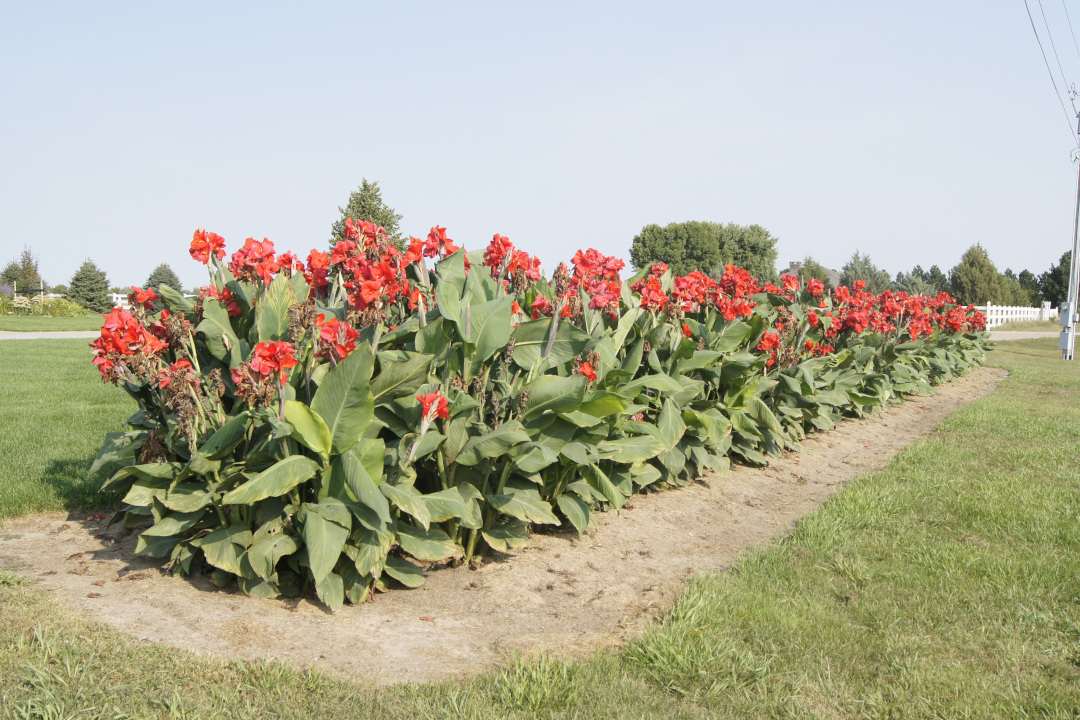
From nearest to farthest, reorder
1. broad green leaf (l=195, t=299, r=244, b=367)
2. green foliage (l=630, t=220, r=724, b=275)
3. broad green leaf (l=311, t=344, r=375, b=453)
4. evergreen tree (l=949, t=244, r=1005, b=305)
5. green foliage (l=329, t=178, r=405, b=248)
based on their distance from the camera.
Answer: broad green leaf (l=311, t=344, r=375, b=453)
broad green leaf (l=195, t=299, r=244, b=367)
green foliage (l=329, t=178, r=405, b=248)
evergreen tree (l=949, t=244, r=1005, b=305)
green foliage (l=630, t=220, r=724, b=275)

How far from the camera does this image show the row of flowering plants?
10.0 feet

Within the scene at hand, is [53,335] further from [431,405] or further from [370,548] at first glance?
[431,405]

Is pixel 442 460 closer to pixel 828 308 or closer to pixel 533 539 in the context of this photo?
pixel 533 539

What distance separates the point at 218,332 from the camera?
11.6 feet

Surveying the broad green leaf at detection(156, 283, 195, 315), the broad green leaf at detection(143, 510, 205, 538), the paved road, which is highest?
the broad green leaf at detection(156, 283, 195, 315)

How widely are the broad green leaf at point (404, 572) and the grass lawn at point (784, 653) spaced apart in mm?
834

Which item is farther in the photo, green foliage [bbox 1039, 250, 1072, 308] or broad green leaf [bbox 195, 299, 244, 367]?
green foliage [bbox 1039, 250, 1072, 308]

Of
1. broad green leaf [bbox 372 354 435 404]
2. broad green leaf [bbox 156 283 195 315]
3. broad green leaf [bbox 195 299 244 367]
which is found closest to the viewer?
broad green leaf [bbox 372 354 435 404]

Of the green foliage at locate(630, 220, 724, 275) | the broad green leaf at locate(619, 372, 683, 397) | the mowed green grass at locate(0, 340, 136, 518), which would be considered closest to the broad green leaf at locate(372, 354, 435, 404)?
the broad green leaf at locate(619, 372, 683, 397)

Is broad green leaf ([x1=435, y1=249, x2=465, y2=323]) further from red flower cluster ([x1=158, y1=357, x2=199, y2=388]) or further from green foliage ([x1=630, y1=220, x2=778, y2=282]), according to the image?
green foliage ([x1=630, y1=220, x2=778, y2=282])

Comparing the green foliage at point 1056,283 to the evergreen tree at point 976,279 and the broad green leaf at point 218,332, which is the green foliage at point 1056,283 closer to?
the evergreen tree at point 976,279

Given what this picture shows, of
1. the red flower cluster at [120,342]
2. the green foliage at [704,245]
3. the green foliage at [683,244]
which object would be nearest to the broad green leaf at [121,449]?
the red flower cluster at [120,342]

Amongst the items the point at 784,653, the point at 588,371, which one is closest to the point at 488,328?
the point at 588,371

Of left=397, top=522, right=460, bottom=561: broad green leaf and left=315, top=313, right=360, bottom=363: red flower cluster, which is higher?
left=315, top=313, right=360, bottom=363: red flower cluster
